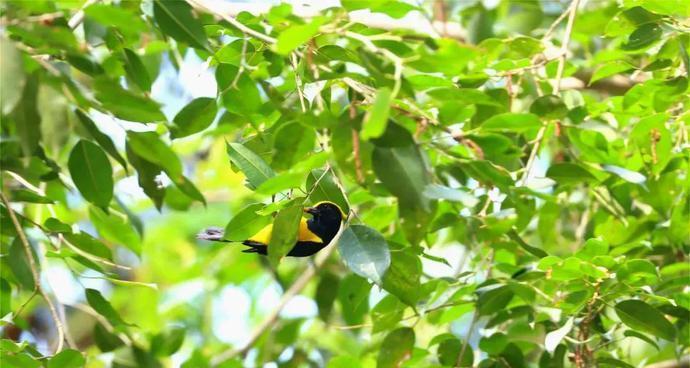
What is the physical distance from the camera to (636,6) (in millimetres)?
1113


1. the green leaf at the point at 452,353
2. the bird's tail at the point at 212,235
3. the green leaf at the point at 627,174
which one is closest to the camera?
the bird's tail at the point at 212,235

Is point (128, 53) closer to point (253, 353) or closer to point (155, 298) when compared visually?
point (253, 353)

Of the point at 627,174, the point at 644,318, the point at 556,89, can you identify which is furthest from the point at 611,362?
the point at 556,89

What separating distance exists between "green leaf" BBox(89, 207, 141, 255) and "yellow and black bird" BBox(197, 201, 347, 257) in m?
0.31

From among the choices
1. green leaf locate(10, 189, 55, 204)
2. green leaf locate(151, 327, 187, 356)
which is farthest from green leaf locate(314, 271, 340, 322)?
green leaf locate(10, 189, 55, 204)

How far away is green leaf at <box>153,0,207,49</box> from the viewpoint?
0.79 meters

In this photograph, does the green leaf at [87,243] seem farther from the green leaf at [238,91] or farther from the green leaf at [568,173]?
the green leaf at [568,173]

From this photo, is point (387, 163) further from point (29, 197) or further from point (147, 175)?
point (29, 197)

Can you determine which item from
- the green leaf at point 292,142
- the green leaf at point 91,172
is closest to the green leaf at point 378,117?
the green leaf at point 292,142

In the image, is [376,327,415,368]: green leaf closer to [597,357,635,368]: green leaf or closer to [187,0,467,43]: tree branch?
[597,357,635,368]: green leaf

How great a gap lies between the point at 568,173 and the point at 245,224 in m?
0.39

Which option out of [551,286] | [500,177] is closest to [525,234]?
[551,286]

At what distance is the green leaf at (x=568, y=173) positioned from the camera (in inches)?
44.2

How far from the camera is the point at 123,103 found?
778 mm
